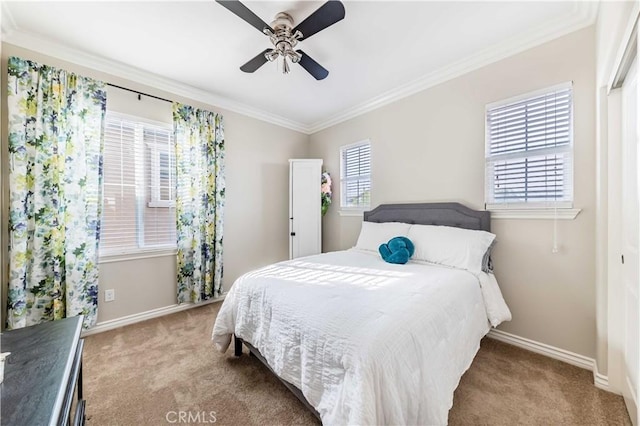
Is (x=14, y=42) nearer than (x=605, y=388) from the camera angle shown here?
No

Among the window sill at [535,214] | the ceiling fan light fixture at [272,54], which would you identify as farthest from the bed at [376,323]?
the ceiling fan light fixture at [272,54]

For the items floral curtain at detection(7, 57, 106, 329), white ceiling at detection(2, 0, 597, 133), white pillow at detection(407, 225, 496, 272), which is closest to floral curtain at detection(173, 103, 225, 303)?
white ceiling at detection(2, 0, 597, 133)

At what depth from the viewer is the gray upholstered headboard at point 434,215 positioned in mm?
2359

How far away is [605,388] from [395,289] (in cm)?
154

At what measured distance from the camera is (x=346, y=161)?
3.82m

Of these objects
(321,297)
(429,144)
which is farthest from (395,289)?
(429,144)

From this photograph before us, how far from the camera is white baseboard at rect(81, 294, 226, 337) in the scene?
2.46 m

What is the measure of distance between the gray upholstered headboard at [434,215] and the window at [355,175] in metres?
0.38

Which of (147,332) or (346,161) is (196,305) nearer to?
(147,332)

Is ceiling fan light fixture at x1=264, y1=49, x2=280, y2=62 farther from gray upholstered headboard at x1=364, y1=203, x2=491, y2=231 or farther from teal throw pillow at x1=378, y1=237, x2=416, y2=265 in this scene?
gray upholstered headboard at x1=364, y1=203, x2=491, y2=231

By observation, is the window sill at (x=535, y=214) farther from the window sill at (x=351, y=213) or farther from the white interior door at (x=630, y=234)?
the window sill at (x=351, y=213)

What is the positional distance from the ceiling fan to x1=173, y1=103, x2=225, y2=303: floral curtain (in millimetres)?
1253

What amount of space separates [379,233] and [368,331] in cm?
181

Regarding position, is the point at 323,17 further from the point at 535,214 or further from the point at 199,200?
the point at 199,200
